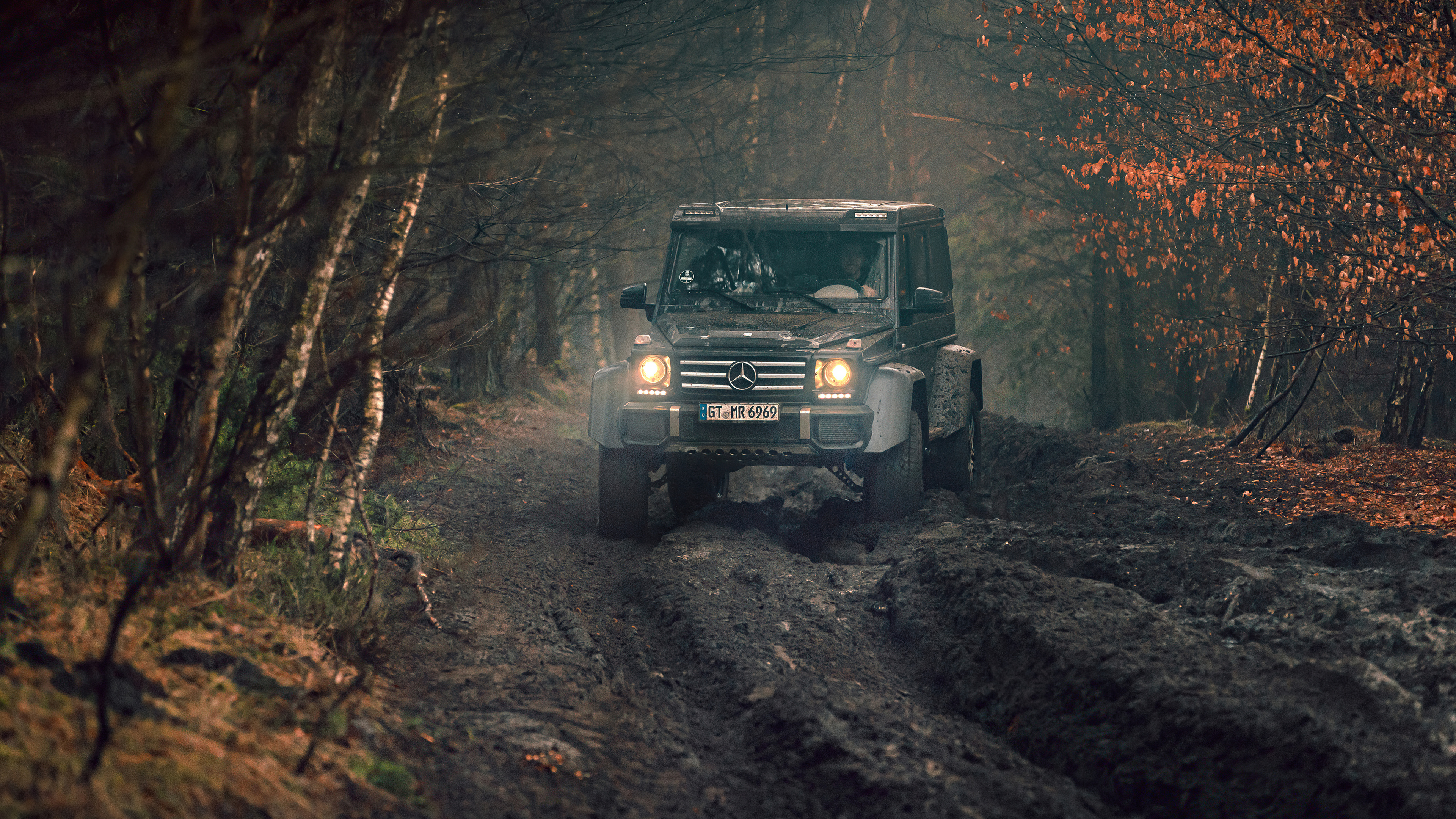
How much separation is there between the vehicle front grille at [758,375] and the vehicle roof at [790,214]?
1.18 metres

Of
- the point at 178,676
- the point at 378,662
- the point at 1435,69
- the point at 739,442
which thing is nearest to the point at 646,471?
the point at 739,442

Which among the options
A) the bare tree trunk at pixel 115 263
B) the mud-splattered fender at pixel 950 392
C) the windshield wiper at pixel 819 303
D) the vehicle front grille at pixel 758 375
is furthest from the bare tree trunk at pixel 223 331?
the mud-splattered fender at pixel 950 392

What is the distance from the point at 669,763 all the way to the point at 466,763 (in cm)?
79

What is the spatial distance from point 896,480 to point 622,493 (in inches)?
79.4

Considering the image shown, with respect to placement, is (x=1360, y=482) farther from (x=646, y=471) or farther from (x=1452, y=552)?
(x=646, y=471)

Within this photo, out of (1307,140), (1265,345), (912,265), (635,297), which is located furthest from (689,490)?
(1265,345)

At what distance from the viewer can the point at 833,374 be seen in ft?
26.9

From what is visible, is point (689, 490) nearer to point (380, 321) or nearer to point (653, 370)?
point (653, 370)

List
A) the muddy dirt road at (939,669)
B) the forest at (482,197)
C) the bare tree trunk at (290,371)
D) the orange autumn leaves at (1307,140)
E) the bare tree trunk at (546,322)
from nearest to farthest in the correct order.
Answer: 1. the muddy dirt road at (939,669)
2. the forest at (482,197)
3. the bare tree trunk at (290,371)
4. the orange autumn leaves at (1307,140)
5. the bare tree trunk at (546,322)

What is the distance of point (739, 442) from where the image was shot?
26.8ft

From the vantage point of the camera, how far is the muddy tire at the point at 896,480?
28.0 feet

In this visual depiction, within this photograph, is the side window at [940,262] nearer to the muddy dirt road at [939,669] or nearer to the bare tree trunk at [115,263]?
the muddy dirt road at [939,669]

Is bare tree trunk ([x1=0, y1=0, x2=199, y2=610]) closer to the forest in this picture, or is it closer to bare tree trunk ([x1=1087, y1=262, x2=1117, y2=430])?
the forest

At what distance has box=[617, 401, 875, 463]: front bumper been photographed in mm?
8125
